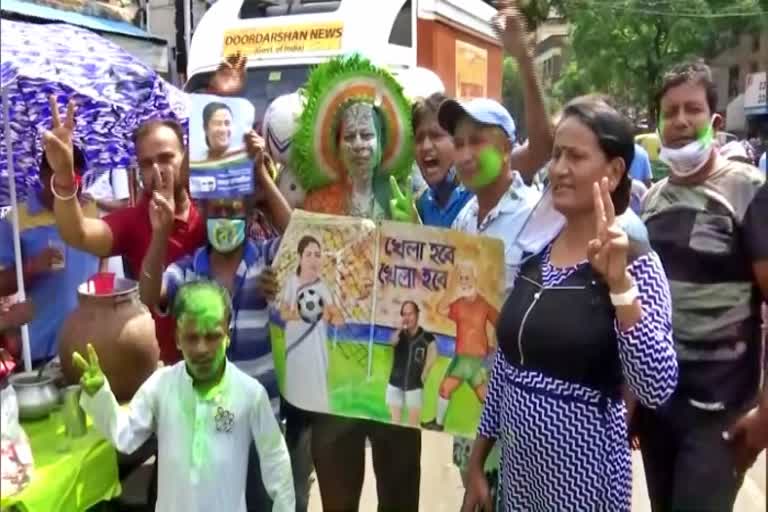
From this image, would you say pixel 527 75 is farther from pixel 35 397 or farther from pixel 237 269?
pixel 35 397

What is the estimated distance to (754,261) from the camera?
253cm

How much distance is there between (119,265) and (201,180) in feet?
4.10

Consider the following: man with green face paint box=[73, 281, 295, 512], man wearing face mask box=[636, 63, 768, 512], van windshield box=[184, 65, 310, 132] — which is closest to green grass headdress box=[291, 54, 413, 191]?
man with green face paint box=[73, 281, 295, 512]

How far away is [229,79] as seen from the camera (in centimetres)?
304

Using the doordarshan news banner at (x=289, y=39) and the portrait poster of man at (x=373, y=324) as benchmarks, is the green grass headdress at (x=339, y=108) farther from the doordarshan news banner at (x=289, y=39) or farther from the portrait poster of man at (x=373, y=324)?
the doordarshan news banner at (x=289, y=39)

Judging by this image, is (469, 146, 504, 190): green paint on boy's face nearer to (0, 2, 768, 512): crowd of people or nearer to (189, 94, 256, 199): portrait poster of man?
(0, 2, 768, 512): crowd of people

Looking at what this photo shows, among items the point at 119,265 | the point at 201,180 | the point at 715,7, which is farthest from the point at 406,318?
the point at 715,7

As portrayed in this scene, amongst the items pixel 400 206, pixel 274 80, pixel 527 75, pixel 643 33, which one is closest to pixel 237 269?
pixel 400 206

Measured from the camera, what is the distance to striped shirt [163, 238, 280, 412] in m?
2.95

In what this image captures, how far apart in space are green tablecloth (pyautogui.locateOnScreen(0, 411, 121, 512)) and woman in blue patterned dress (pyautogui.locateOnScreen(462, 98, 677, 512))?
48.8 inches

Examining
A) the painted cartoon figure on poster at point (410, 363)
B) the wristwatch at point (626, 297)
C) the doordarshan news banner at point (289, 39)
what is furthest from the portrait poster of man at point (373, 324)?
the doordarshan news banner at point (289, 39)

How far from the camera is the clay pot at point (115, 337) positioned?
280cm

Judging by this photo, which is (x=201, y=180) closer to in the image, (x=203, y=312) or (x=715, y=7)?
(x=203, y=312)

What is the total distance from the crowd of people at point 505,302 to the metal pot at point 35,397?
1.09ft
